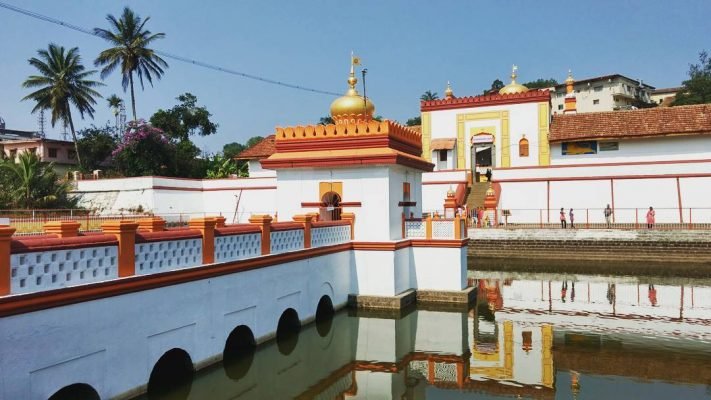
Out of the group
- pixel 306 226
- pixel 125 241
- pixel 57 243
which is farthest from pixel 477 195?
pixel 57 243

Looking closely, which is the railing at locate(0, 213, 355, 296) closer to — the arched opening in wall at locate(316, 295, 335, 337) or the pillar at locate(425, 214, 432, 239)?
the arched opening in wall at locate(316, 295, 335, 337)

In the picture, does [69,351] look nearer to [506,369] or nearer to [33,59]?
[506,369]

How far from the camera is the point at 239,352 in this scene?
9359 mm

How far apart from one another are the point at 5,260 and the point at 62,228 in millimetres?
955

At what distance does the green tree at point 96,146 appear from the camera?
129ft

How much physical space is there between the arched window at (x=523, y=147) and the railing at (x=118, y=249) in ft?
80.0

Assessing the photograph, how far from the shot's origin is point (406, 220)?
1410 centimetres

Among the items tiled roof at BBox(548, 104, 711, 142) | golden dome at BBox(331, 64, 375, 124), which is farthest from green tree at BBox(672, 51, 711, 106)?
golden dome at BBox(331, 64, 375, 124)

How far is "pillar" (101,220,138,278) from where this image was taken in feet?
21.8

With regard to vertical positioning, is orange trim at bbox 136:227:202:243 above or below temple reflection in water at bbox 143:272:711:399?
above

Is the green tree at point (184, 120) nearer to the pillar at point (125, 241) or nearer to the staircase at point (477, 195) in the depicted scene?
the staircase at point (477, 195)

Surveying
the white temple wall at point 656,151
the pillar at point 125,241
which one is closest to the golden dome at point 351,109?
the pillar at point 125,241

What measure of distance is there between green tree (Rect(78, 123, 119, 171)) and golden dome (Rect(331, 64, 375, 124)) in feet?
96.0

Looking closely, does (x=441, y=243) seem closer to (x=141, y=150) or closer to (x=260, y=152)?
(x=260, y=152)
